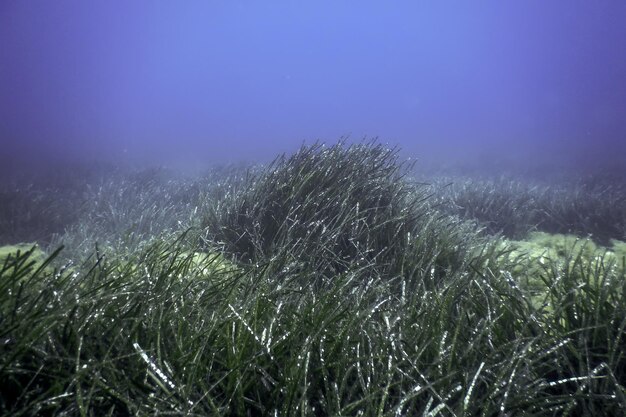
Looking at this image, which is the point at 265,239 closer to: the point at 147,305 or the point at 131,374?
the point at 147,305

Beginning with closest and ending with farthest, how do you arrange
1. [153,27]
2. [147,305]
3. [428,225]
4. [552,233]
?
1. [147,305]
2. [428,225]
3. [552,233]
4. [153,27]

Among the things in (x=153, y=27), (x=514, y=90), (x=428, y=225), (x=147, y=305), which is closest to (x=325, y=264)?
(x=428, y=225)

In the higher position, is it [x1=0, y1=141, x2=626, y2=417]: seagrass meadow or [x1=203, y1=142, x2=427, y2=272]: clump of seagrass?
[x1=203, y1=142, x2=427, y2=272]: clump of seagrass

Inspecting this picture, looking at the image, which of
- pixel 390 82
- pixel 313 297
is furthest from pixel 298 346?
pixel 390 82

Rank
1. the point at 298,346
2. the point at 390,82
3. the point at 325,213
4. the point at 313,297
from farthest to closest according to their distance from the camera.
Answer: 1. the point at 390,82
2. the point at 325,213
3. the point at 313,297
4. the point at 298,346

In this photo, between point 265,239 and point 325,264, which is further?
point 265,239

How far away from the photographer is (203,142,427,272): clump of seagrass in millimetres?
3195

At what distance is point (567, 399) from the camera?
1.27 metres

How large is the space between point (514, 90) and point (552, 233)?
19323 cm

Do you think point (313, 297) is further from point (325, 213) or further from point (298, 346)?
point (325, 213)

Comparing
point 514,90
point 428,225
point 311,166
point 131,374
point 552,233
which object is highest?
point 514,90

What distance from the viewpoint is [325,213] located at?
12.1ft

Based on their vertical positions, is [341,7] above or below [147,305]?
above

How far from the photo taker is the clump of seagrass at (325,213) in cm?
320
